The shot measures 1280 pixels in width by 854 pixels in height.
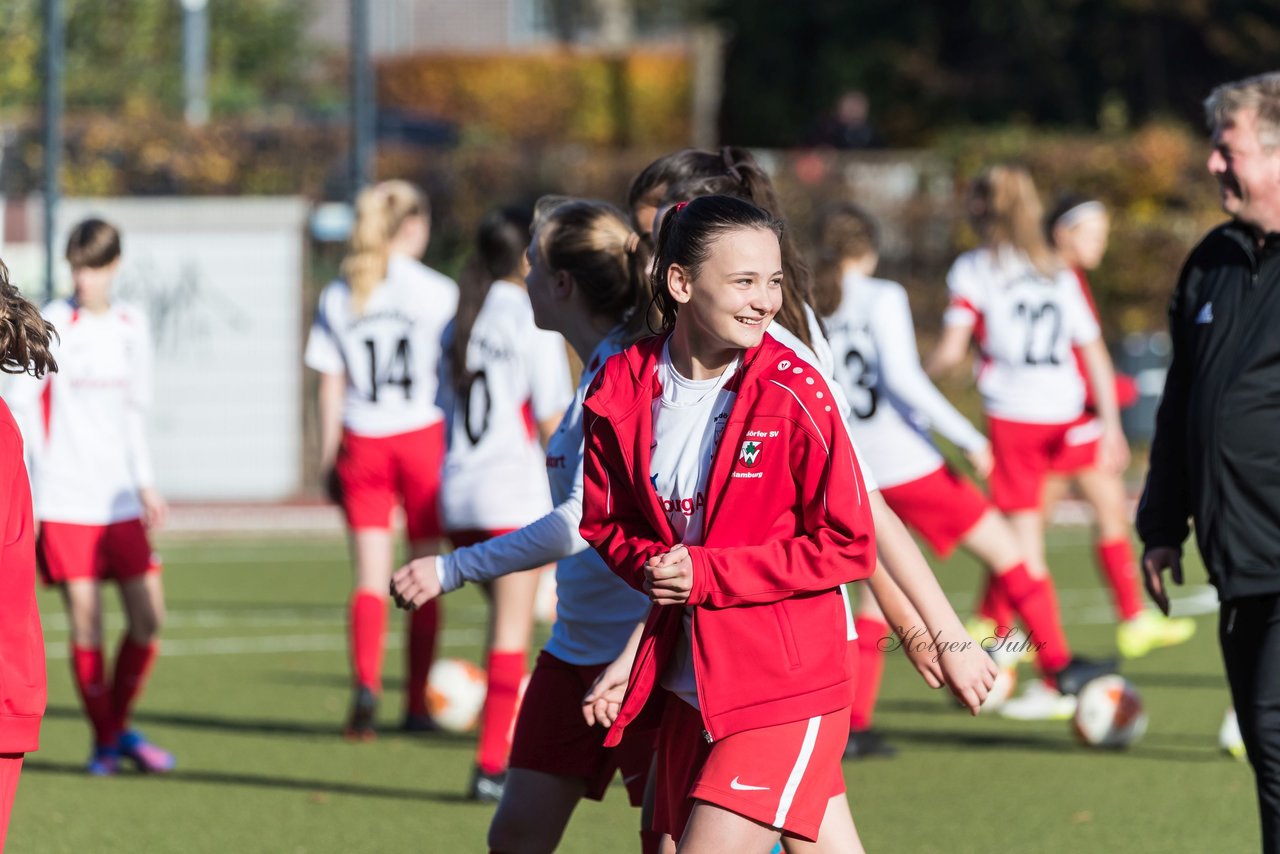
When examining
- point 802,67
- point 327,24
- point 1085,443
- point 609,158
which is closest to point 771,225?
point 1085,443

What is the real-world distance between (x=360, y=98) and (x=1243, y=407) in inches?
514

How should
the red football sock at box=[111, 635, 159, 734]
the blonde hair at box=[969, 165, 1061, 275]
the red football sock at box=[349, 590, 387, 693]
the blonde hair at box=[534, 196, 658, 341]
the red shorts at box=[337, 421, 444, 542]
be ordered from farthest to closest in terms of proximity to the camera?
the blonde hair at box=[969, 165, 1061, 275] → the red shorts at box=[337, 421, 444, 542] → the red football sock at box=[349, 590, 387, 693] → the red football sock at box=[111, 635, 159, 734] → the blonde hair at box=[534, 196, 658, 341]

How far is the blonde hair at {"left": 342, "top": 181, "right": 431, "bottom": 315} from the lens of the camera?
8359 mm

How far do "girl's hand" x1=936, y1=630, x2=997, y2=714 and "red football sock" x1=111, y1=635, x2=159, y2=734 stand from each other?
14.8 feet

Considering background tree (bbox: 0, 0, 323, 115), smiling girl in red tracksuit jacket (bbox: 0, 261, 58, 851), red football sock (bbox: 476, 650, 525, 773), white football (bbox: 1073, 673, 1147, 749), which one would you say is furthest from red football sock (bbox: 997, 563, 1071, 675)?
background tree (bbox: 0, 0, 323, 115)

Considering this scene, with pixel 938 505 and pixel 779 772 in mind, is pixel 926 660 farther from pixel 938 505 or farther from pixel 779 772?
pixel 938 505

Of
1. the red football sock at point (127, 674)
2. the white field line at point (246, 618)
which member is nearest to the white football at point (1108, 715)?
the red football sock at point (127, 674)

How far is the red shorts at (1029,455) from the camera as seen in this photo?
9258mm

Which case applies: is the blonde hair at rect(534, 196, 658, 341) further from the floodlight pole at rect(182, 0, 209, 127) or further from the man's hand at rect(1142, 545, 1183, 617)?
the floodlight pole at rect(182, 0, 209, 127)

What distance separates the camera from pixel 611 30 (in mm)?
42906

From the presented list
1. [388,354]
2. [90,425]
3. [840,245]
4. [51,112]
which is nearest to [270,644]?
[388,354]

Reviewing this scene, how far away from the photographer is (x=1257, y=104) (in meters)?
4.98

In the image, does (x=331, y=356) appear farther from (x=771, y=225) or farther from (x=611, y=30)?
(x=611, y=30)

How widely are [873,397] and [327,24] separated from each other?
129ft
